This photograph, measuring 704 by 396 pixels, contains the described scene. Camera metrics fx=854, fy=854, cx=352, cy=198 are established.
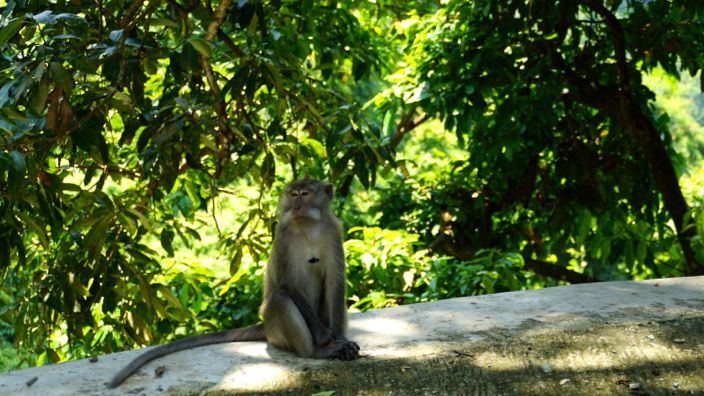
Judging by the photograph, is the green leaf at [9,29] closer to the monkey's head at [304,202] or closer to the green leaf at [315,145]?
the monkey's head at [304,202]

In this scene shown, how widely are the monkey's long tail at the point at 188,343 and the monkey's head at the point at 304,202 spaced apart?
53 cm

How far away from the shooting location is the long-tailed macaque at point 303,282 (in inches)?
142

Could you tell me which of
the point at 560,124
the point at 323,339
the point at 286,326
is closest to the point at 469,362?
the point at 323,339

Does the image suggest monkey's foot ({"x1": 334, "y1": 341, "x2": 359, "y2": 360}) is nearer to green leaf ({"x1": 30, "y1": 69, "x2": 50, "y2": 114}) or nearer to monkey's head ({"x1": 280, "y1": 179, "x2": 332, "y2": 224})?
monkey's head ({"x1": 280, "y1": 179, "x2": 332, "y2": 224})

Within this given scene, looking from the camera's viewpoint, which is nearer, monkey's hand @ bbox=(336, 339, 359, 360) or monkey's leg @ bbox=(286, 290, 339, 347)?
monkey's hand @ bbox=(336, 339, 359, 360)

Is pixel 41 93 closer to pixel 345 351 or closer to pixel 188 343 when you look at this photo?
Result: pixel 188 343

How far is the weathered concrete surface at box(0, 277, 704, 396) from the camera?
3.17m

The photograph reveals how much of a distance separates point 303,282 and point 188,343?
1.94ft

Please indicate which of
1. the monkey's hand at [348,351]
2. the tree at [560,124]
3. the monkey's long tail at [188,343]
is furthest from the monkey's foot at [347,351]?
the tree at [560,124]

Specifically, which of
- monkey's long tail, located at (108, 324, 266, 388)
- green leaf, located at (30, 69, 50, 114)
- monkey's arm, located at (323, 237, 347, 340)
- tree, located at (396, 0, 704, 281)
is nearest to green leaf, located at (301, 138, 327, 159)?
monkey's arm, located at (323, 237, 347, 340)

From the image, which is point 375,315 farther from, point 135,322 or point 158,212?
point 158,212

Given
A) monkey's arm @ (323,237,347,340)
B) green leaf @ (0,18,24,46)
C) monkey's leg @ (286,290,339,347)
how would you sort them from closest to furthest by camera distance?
green leaf @ (0,18,24,46) → monkey's leg @ (286,290,339,347) → monkey's arm @ (323,237,347,340)

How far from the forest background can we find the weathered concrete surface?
698 mm

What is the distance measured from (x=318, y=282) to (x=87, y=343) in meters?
1.84
